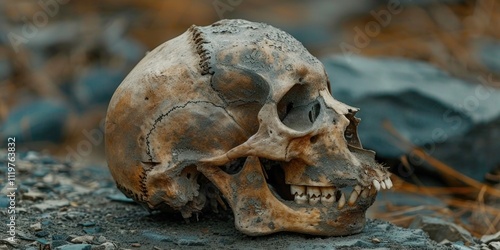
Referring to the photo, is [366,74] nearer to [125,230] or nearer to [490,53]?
[490,53]

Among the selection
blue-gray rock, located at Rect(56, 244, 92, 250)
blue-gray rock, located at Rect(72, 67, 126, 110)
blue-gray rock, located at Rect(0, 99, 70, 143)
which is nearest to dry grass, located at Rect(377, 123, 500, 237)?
blue-gray rock, located at Rect(56, 244, 92, 250)

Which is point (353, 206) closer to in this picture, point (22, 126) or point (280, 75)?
point (280, 75)

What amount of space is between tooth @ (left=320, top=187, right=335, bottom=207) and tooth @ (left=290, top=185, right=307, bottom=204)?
87 mm

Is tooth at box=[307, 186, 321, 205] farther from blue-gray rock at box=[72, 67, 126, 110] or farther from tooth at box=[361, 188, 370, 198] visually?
blue-gray rock at box=[72, 67, 126, 110]

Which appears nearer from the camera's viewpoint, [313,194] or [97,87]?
[313,194]

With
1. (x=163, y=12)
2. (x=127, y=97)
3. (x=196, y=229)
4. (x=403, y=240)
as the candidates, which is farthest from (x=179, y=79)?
(x=163, y=12)

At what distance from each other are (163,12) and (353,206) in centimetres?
861

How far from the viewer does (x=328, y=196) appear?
12.9 feet

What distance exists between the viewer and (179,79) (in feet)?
13.0

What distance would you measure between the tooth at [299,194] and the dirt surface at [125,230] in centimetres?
16

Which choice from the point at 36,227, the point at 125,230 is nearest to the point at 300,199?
the point at 125,230

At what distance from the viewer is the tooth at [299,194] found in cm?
396

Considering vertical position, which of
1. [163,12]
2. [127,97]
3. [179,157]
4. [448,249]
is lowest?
[448,249]

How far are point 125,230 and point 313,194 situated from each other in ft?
3.15
